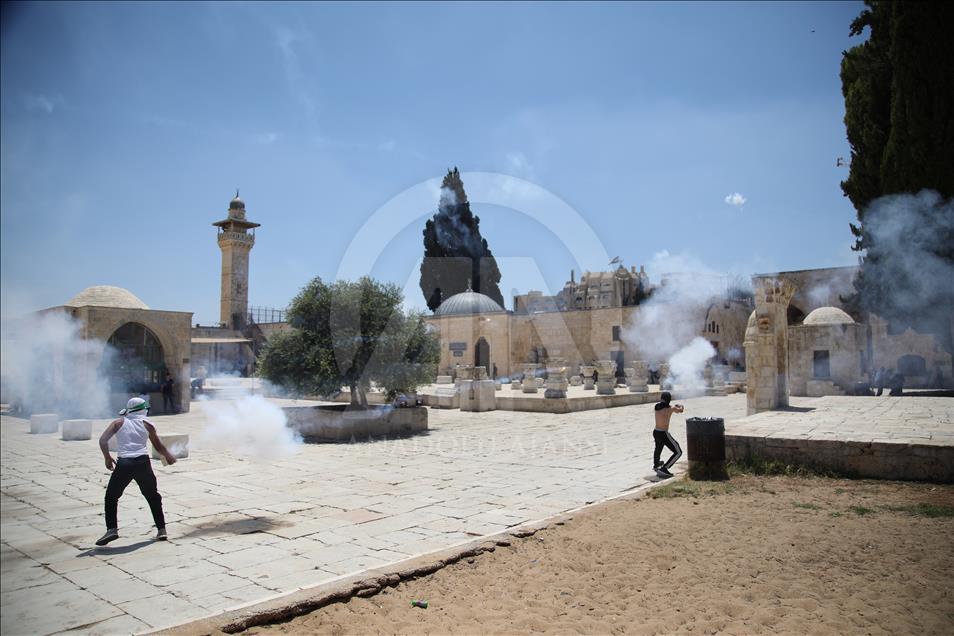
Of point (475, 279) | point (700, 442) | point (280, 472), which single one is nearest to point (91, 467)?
point (280, 472)

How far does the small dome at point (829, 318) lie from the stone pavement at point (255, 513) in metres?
9.58

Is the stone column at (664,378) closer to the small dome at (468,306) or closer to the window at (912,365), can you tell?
→ the window at (912,365)

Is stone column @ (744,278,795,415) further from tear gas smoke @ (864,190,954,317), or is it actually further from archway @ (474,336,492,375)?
archway @ (474,336,492,375)

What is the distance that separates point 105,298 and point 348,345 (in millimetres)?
11451

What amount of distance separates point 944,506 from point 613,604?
423 cm

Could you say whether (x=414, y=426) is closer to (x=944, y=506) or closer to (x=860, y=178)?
(x=944, y=506)

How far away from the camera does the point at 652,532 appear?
17.3ft

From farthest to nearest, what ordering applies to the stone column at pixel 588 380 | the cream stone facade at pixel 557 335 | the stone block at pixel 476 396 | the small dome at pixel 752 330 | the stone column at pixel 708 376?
the cream stone facade at pixel 557 335
the stone column at pixel 588 380
the stone column at pixel 708 376
the stone block at pixel 476 396
the small dome at pixel 752 330

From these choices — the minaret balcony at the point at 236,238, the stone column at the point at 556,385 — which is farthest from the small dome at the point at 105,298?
the minaret balcony at the point at 236,238

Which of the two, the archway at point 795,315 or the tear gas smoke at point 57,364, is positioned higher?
the archway at point 795,315

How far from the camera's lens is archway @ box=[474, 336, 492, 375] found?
3591cm

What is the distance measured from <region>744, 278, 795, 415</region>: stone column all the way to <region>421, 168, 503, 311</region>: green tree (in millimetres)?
35097

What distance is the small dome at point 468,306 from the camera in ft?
121

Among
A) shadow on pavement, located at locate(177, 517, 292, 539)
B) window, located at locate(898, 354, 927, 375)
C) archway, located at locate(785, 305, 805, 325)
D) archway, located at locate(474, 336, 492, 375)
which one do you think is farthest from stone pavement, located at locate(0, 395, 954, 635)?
archway, located at locate(785, 305, 805, 325)
